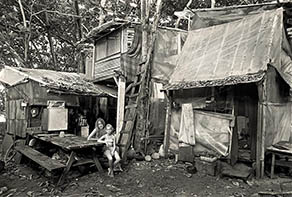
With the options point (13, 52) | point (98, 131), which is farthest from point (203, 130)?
point (13, 52)

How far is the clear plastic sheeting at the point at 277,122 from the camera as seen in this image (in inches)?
307

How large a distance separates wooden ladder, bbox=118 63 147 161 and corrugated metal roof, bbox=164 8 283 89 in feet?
5.25

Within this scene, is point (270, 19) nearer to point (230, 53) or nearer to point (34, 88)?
point (230, 53)

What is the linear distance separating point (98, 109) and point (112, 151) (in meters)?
6.80

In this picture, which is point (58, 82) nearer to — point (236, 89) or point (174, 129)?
point (174, 129)

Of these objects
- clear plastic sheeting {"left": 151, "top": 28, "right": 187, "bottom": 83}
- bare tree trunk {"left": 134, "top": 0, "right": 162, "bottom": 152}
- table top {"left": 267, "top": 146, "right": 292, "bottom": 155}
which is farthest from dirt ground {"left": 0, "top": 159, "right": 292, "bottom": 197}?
clear plastic sheeting {"left": 151, "top": 28, "right": 187, "bottom": 83}

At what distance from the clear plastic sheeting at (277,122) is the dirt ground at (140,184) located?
127cm

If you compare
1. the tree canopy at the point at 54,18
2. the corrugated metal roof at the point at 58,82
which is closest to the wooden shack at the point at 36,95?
the corrugated metal roof at the point at 58,82

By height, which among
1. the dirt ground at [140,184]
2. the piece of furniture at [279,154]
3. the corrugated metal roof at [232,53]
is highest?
the corrugated metal roof at [232,53]

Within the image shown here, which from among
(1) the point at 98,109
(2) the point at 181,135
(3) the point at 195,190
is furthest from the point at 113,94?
(3) the point at 195,190

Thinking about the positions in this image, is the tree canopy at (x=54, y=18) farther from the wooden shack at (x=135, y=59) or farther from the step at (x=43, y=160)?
the step at (x=43, y=160)

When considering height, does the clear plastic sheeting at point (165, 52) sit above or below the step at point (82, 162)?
above

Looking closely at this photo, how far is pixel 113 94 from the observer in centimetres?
1289

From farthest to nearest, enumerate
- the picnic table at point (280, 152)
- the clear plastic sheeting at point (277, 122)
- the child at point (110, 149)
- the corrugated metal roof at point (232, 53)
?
the child at point (110, 149) → the clear plastic sheeting at point (277, 122) → the corrugated metal roof at point (232, 53) → the picnic table at point (280, 152)
